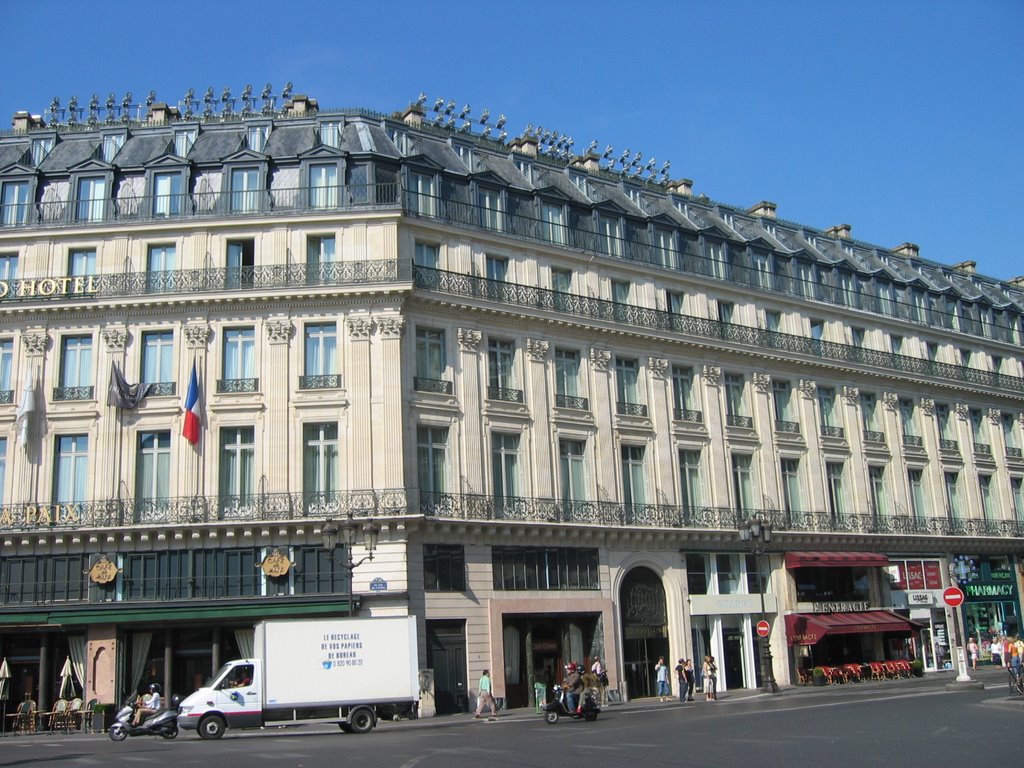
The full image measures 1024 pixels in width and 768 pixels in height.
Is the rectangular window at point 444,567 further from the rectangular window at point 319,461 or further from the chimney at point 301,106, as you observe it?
the chimney at point 301,106

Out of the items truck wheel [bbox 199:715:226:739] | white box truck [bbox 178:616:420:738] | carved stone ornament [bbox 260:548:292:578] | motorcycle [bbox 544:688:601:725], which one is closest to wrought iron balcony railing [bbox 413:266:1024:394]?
carved stone ornament [bbox 260:548:292:578]

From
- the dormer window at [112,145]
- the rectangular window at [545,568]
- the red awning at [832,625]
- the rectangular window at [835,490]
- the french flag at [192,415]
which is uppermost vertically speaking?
the dormer window at [112,145]

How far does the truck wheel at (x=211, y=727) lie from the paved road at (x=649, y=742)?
50 centimetres

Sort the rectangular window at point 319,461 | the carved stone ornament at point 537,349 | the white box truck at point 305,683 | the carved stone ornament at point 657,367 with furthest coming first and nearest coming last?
1. the carved stone ornament at point 657,367
2. the carved stone ornament at point 537,349
3. the rectangular window at point 319,461
4. the white box truck at point 305,683

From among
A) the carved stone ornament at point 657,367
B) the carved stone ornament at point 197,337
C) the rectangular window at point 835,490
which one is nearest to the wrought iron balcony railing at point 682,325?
the carved stone ornament at point 657,367

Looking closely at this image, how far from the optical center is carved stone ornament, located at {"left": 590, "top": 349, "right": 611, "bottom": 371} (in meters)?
39.6

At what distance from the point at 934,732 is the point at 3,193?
Answer: 108ft

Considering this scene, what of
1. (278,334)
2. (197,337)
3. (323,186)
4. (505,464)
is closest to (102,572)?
(197,337)

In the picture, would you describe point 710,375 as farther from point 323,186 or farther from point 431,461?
point 323,186

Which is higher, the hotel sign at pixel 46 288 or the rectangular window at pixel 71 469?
the hotel sign at pixel 46 288

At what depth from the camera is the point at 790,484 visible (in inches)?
1738

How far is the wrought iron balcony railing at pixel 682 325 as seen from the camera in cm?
3709

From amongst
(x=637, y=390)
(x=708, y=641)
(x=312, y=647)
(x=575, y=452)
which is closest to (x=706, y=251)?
(x=637, y=390)

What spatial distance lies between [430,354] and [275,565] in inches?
340
